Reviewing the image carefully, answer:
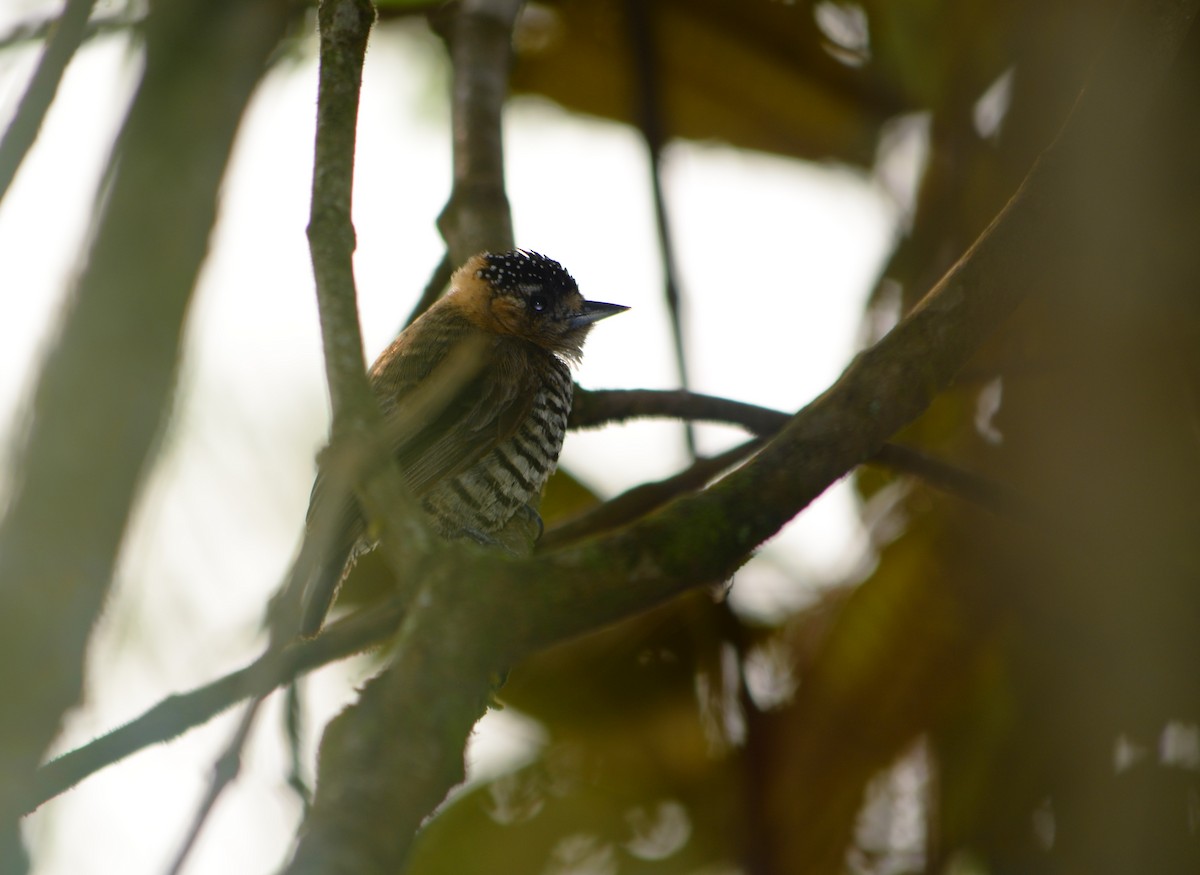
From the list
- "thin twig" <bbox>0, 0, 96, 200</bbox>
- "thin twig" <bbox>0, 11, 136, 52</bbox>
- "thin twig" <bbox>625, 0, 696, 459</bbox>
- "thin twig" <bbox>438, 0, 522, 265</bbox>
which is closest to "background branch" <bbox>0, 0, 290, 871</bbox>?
"thin twig" <bbox>0, 11, 136, 52</bbox>

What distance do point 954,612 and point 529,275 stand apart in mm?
2111

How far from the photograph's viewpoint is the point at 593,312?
517cm

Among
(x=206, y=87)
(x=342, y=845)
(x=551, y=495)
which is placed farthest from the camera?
(x=551, y=495)

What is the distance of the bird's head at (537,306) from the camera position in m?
5.01

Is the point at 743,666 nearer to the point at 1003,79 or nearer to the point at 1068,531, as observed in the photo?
the point at 1068,531

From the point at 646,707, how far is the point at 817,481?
2.45 metres

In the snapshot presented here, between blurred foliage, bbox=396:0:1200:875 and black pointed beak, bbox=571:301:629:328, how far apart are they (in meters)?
0.94

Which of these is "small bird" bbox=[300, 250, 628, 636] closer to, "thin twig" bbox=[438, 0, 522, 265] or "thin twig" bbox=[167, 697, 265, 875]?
"thin twig" bbox=[438, 0, 522, 265]

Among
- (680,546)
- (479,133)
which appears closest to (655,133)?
(479,133)

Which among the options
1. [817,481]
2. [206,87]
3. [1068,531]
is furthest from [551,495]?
[817,481]

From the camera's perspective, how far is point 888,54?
199 inches

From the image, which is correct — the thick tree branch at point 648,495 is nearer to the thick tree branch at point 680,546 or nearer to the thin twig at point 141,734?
the thick tree branch at point 680,546

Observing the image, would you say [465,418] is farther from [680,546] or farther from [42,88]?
[680,546]

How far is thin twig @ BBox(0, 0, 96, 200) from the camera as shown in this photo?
2.27 meters
